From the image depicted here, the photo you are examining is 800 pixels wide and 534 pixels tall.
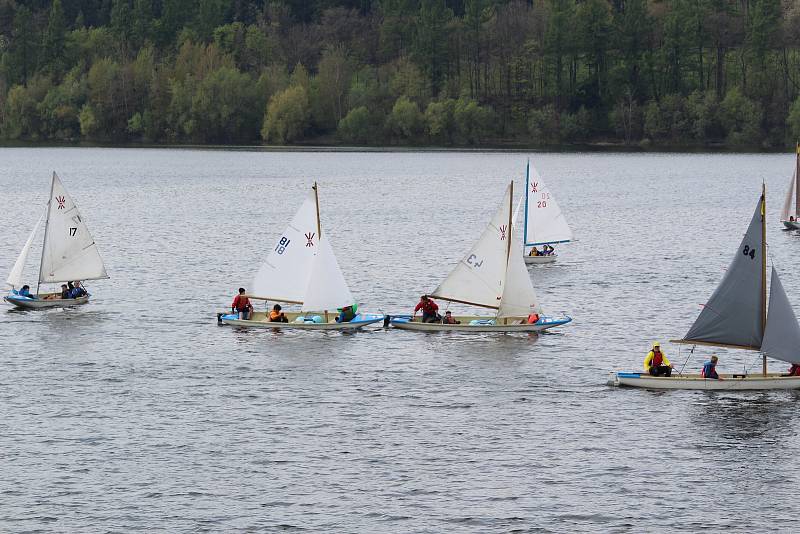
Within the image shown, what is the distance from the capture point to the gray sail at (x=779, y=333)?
6606cm

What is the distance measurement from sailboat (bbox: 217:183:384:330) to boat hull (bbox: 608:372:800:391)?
20977 mm

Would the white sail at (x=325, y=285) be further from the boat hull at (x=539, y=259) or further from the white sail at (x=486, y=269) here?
the boat hull at (x=539, y=259)

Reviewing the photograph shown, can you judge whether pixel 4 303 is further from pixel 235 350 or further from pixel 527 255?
pixel 527 255

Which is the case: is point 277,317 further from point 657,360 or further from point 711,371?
point 711,371

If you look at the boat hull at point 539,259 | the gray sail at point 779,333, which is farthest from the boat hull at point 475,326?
the boat hull at point 539,259

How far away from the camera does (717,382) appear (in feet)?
218

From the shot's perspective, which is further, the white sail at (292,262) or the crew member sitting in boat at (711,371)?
the white sail at (292,262)

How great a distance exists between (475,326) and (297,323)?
11.1 metres

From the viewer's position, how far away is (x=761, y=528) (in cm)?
4928

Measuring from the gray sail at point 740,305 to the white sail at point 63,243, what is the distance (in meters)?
44.8

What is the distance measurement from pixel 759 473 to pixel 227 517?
2204cm

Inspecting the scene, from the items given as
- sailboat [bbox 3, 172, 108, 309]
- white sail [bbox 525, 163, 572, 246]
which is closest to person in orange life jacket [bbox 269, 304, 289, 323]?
sailboat [bbox 3, 172, 108, 309]

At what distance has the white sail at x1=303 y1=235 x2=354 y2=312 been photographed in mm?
80750

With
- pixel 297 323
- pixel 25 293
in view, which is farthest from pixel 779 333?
pixel 25 293
